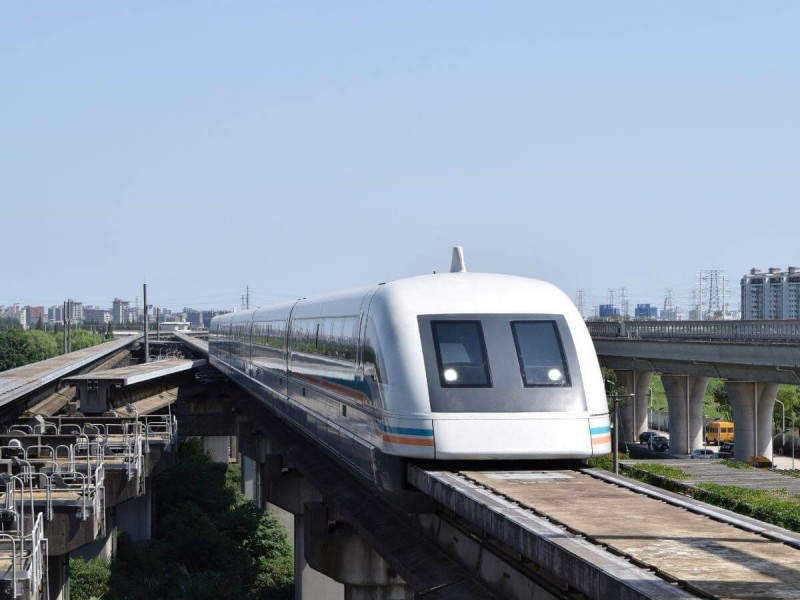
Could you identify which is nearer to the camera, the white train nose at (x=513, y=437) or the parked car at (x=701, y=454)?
the white train nose at (x=513, y=437)

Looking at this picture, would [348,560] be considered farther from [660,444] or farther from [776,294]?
[776,294]

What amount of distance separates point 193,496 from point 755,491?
4067 cm

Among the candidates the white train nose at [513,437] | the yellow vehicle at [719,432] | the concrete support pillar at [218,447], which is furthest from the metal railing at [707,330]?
the white train nose at [513,437]

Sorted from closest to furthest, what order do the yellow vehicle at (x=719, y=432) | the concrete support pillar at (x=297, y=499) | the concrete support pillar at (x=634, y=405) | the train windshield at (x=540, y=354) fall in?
the train windshield at (x=540, y=354), the concrete support pillar at (x=297, y=499), the concrete support pillar at (x=634, y=405), the yellow vehicle at (x=719, y=432)

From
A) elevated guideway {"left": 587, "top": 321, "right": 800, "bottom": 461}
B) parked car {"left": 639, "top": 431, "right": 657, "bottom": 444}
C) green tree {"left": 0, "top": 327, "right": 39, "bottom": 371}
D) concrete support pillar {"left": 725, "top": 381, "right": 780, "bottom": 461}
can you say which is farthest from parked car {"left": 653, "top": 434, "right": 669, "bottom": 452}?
green tree {"left": 0, "top": 327, "right": 39, "bottom": 371}

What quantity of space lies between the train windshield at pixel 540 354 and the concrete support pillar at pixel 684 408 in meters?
51.9

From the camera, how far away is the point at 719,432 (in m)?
85.4

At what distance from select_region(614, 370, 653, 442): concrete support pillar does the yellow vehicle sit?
602cm

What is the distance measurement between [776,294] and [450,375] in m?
178

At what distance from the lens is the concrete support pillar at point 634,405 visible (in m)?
77.2

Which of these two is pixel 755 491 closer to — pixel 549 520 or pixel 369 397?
pixel 369 397

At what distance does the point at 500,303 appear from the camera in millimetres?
17188

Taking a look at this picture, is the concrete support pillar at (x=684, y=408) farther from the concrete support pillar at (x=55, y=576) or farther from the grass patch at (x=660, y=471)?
the concrete support pillar at (x=55, y=576)

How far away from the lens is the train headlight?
16141mm
